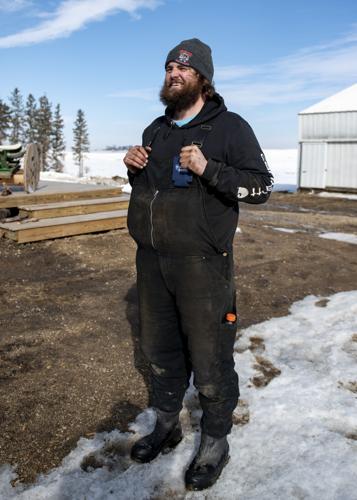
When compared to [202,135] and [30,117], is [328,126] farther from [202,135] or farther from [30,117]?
[30,117]

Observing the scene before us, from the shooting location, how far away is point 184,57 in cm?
277

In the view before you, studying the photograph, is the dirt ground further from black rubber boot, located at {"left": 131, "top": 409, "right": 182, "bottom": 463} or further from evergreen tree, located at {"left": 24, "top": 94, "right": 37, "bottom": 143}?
evergreen tree, located at {"left": 24, "top": 94, "right": 37, "bottom": 143}

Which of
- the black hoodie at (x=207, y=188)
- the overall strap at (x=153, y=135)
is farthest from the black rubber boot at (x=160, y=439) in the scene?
the overall strap at (x=153, y=135)

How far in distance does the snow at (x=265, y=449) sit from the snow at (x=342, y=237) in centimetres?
659

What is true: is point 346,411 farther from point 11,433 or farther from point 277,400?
point 11,433

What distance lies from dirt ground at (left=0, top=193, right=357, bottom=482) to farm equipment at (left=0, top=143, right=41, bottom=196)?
2056 mm

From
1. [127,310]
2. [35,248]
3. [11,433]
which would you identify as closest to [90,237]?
[35,248]

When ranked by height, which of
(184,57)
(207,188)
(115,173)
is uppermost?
(184,57)

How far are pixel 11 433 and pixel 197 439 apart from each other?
1.26 meters

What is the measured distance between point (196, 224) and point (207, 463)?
4.56ft

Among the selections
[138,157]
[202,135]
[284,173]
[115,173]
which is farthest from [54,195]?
[115,173]

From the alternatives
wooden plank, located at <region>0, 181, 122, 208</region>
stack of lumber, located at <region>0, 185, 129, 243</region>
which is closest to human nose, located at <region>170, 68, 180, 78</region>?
stack of lumber, located at <region>0, 185, 129, 243</region>

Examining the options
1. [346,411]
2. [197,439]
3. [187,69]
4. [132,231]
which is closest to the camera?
[187,69]

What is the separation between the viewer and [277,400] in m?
3.72
